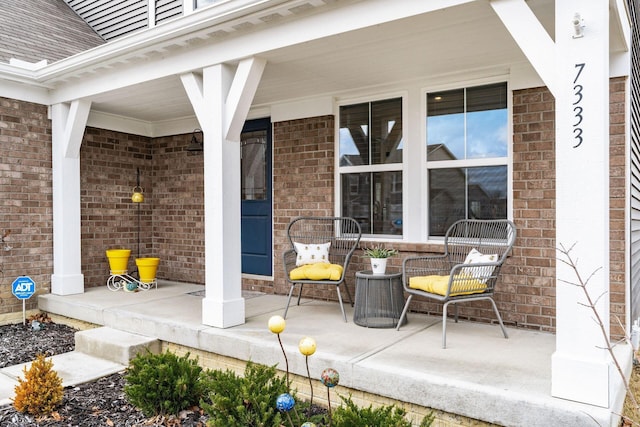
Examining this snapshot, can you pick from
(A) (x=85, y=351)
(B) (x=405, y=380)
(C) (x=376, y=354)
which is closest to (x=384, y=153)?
(C) (x=376, y=354)

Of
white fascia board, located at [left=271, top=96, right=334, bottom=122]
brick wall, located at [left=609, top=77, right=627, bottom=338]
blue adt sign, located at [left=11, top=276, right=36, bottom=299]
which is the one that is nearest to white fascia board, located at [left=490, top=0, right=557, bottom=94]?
brick wall, located at [left=609, top=77, right=627, bottom=338]

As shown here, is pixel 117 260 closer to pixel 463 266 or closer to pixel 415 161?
pixel 415 161

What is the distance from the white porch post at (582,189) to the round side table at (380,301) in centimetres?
152

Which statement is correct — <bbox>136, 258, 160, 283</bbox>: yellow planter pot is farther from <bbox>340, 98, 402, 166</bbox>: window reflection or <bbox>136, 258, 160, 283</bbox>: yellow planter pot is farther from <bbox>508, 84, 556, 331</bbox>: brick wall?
<bbox>508, 84, 556, 331</bbox>: brick wall

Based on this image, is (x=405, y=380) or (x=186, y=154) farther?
(x=186, y=154)

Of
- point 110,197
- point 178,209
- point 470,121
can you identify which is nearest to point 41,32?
point 110,197

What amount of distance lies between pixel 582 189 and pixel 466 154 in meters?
1.89

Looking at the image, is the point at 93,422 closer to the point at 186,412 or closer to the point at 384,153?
the point at 186,412

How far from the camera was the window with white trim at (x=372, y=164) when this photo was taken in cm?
455

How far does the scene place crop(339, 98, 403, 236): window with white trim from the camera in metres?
4.55

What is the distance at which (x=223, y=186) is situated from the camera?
3791 millimetres

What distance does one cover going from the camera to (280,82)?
4.47m

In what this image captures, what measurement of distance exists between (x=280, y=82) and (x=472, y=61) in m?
1.72

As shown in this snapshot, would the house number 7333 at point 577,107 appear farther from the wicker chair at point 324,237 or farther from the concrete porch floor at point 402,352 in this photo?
the wicker chair at point 324,237
